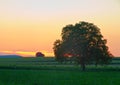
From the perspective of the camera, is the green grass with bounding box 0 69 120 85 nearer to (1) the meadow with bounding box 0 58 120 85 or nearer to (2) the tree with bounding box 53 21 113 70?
(1) the meadow with bounding box 0 58 120 85

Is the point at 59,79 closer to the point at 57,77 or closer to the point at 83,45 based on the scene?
the point at 57,77

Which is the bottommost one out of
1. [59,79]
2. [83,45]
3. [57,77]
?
[59,79]

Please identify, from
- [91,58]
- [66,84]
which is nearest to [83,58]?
[91,58]

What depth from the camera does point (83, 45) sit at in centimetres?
8756

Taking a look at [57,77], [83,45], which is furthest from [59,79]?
[83,45]

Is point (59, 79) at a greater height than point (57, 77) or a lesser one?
lesser

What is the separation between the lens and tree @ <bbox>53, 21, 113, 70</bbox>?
8756cm

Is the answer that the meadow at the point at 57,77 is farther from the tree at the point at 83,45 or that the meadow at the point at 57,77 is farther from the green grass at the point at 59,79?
the tree at the point at 83,45

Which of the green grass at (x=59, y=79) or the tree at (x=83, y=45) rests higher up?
the tree at (x=83, y=45)

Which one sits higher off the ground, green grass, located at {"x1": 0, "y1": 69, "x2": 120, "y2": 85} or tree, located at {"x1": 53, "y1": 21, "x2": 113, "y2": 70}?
tree, located at {"x1": 53, "y1": 21, "x2": 113, "y2": 70}

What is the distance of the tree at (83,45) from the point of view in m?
87.6

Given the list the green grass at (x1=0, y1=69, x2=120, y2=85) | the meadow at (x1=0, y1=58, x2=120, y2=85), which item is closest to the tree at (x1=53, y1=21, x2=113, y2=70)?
the meadow at (x1=0, y1=58, x2=120, y2=85)

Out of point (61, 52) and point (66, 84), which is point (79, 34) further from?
point (66, 84)

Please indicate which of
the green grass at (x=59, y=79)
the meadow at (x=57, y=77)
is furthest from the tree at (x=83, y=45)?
the green grass at (x=59, y=79)
